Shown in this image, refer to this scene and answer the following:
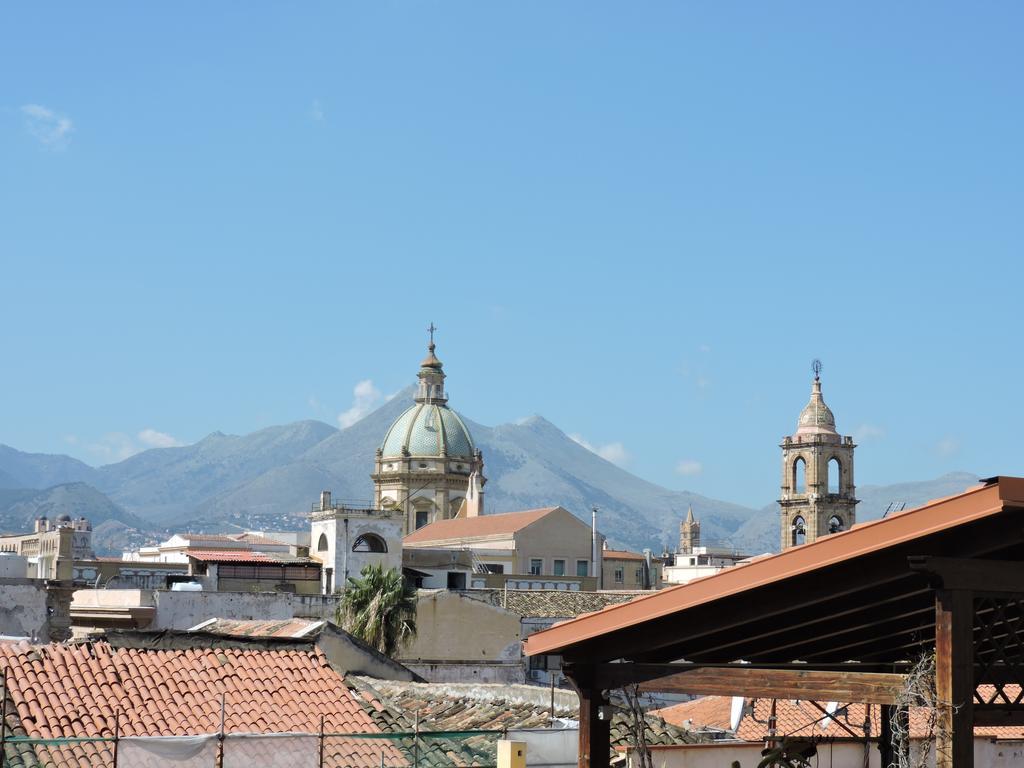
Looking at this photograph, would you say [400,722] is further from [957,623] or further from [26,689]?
[957,623]

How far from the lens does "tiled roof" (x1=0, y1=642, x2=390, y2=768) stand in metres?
17.7

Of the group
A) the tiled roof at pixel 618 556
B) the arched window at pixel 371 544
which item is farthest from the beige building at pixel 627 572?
the arched window at pixel 371 544

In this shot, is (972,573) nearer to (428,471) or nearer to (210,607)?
(210,607)

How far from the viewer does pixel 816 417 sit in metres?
92.5

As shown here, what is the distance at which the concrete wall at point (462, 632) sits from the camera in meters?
47.2

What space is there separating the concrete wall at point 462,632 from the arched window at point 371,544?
14937 mm

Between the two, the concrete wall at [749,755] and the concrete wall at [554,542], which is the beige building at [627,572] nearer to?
the concrete wall at [554,542]

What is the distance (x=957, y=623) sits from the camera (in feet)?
26.5

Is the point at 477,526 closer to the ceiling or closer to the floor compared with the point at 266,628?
closer to the ceiling

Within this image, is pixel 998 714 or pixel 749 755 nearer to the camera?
pixel 998 714

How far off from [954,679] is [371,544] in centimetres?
5747

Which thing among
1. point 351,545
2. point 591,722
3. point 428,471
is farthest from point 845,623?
point 428,471

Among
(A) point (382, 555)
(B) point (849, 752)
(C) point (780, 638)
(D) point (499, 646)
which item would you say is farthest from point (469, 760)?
(A) point (382, 555)

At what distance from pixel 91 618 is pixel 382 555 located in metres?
27.2
